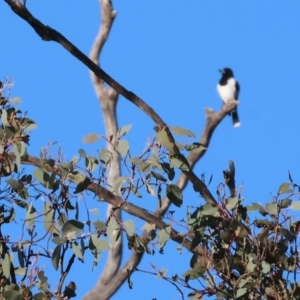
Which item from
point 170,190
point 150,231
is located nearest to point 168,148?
point 170,190

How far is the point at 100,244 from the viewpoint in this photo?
172 cm

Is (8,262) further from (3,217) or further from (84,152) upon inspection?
(84,152)

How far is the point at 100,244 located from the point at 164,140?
25 cm

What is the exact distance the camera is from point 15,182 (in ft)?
5.90

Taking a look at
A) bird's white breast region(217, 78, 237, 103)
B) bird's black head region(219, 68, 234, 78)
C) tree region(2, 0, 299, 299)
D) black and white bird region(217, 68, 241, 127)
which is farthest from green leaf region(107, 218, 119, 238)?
bird's black head region(219, 68, 234, 78)

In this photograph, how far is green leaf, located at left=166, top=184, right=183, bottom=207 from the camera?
1.77 meters

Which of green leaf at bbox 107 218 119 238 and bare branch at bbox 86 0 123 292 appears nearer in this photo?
green leaf at bbox 107 218 119 238

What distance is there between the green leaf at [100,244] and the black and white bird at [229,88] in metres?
10.5

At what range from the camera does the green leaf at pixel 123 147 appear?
1.74m

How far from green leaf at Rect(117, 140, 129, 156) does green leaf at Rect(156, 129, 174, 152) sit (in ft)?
0.23

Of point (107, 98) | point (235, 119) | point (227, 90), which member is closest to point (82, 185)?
point (107, 98)

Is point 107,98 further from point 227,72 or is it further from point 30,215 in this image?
point 227,72

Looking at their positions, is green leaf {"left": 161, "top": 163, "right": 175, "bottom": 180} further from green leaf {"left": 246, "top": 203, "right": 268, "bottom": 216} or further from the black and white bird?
the black and white bird

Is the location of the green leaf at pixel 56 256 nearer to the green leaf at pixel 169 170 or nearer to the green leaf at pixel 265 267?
the green leaf at pixel 169 170
